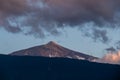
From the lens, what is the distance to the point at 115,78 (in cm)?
7706

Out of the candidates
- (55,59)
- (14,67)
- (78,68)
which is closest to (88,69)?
(78,68)

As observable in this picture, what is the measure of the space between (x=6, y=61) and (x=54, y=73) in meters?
10.8

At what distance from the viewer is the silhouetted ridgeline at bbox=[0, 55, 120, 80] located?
76438 mm

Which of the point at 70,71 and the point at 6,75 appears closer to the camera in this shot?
the point at 6,75

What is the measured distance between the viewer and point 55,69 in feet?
270

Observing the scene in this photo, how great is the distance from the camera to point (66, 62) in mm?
85500

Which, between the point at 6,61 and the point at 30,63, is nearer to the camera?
the point at 6,61

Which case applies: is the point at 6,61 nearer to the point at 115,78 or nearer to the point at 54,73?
the point at 54,73

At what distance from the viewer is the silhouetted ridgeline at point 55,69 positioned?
76438 mm

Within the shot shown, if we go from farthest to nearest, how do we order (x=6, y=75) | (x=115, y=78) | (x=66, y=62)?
(x=66, y=62), (x=115, y=78), (x=6, y=75)

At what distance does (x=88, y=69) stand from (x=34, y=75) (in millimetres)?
10750

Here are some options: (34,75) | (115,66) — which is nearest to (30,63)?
(34,75)

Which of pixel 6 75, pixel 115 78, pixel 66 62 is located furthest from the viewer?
pixel 66 62

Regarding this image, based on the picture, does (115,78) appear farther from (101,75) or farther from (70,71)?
(70,71)
